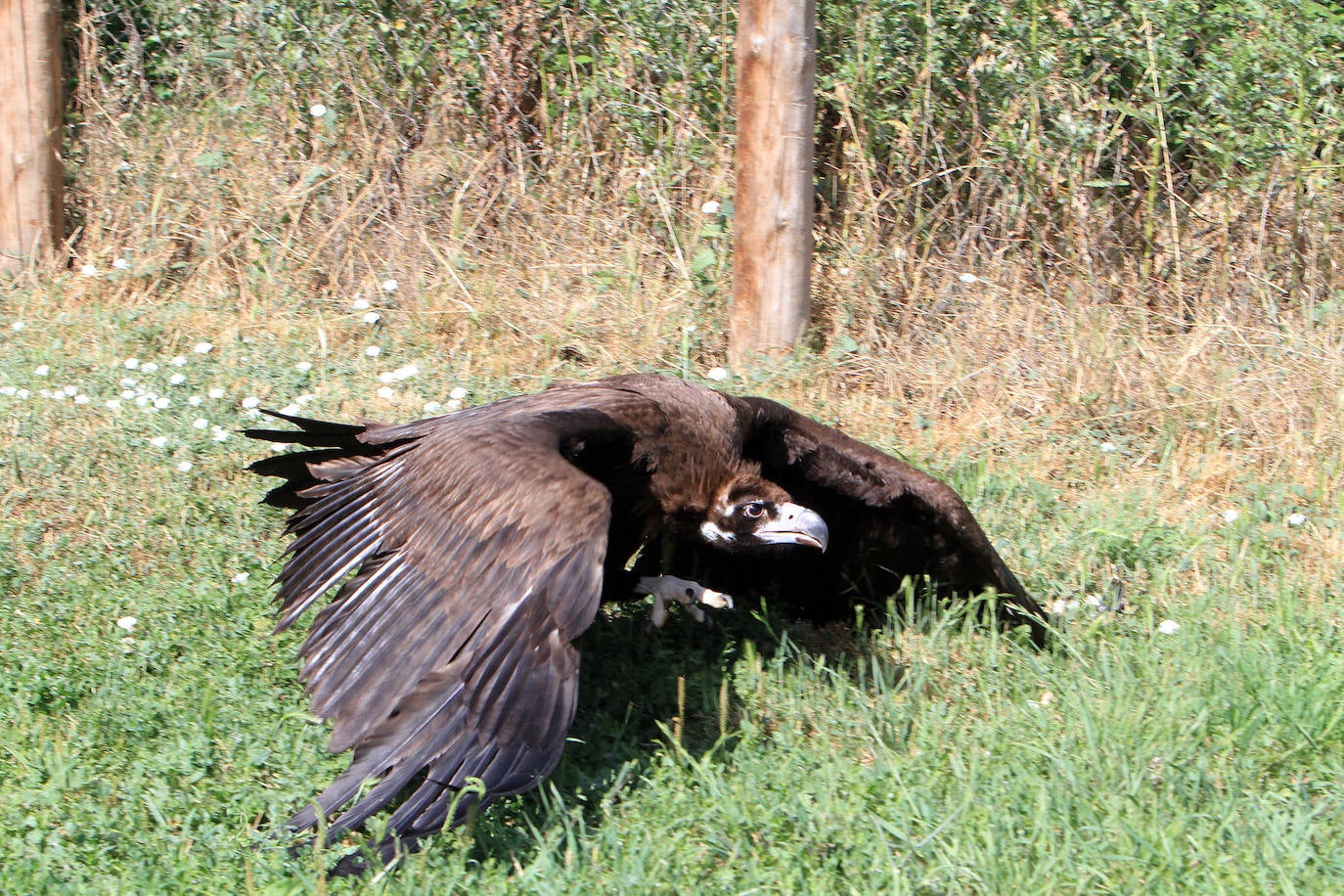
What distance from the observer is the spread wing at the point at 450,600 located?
10.1 ft

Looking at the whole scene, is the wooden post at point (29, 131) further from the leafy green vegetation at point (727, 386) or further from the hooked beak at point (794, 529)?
the hooked beak at point (794, 529)

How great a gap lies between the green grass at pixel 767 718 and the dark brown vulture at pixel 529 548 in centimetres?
23

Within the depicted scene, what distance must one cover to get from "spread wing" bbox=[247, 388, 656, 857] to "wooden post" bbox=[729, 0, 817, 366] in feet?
5.78

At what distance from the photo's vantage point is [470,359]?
6.20 meters

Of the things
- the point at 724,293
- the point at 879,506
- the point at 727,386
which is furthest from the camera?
the point at 724,293

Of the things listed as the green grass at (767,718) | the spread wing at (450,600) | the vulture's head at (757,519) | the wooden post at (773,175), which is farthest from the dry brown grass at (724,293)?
the spread wing at (450,600)

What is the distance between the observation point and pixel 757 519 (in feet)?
14.2

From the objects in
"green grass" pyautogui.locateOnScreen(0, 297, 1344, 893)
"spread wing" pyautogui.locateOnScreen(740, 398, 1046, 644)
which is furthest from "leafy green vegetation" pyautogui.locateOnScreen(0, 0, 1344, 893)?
"spread wing" pyautogui.locateOnScreen(740, 398, 1046, 644)

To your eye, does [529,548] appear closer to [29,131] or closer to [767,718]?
[767,718]

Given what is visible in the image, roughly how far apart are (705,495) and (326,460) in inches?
48.8

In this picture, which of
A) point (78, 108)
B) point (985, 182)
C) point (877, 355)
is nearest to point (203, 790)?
point (877, 355)

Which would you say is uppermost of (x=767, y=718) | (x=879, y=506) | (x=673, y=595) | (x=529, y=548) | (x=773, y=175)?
(x=773, y=175)

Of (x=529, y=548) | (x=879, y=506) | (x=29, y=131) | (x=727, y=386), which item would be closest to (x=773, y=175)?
(x=727, y=386)

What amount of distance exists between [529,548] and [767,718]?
1023 mm
